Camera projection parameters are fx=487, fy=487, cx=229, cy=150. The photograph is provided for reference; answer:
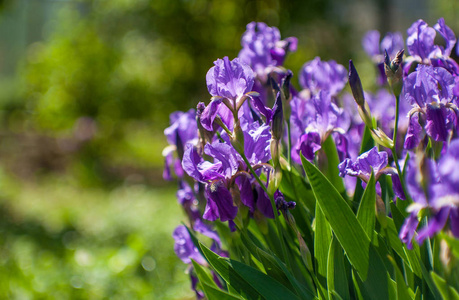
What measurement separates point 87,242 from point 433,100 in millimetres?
3628

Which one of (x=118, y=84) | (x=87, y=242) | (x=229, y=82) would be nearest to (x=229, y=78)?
(x=229, y=82)

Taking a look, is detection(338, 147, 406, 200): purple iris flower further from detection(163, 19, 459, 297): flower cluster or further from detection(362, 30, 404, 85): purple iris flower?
detection(362, 30, 404, 85): purple iris flower

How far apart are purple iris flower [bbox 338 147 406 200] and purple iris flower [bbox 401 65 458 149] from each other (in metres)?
0.07

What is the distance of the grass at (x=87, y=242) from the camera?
207cm

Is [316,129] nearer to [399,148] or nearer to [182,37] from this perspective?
[399,148]

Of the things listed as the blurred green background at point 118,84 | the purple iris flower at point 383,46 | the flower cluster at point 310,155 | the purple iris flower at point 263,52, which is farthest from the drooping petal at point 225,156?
the blurred green background at point 118,84

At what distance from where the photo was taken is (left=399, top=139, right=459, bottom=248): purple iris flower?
558 mm

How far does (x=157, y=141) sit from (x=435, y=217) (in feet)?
31.7

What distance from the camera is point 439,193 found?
580 millimetres

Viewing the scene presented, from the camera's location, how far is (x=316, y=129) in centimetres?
100

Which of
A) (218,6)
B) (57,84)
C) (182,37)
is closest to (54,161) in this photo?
(57,84)

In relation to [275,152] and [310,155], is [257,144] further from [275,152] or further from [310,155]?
[310,155]

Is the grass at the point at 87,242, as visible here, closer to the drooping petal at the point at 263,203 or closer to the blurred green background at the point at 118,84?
the blurred green background at the point at 118,84

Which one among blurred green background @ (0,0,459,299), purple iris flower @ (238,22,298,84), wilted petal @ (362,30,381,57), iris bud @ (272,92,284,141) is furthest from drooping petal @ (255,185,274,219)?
blurred green background @ (0,0,459,299)
